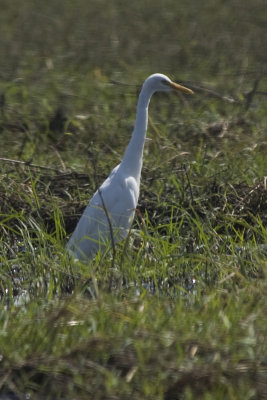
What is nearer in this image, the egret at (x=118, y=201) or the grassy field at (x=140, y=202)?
the grassy field at (x=140, y=202)

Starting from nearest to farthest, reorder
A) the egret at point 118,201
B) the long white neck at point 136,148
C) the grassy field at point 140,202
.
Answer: the grassy field at point 140,202 → the egret at point 118,201 → the long white neck at point 136,148

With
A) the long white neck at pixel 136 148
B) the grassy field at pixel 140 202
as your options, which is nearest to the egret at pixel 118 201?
the long white neck at pixel 136 148

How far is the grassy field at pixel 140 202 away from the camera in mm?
2842

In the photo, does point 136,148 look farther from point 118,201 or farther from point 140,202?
point 140,202

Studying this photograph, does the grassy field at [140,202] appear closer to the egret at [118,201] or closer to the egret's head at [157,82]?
the egret at [118,201]

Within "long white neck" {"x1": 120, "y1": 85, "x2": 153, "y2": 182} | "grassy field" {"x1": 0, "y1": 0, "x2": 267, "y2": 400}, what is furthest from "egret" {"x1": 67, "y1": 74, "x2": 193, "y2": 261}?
"grassy field" {"x1": 0, "y1": 0, "x2": 267, "y2": 400}

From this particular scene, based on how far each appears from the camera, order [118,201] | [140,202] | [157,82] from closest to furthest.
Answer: [118,201] → [157,82] → [140,202]

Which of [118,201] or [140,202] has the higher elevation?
[118,201]

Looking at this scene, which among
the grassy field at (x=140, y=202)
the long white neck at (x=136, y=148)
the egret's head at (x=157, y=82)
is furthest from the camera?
the egret's head at (x=157, y=82)

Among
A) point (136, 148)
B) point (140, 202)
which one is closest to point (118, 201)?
point (136, 148)

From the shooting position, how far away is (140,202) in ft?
17.3

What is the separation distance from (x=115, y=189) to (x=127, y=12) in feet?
22.1

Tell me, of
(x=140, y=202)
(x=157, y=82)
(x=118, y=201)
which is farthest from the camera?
(x=140, y=202)

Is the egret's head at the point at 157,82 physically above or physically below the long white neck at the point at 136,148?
above
